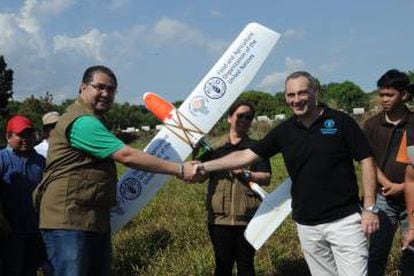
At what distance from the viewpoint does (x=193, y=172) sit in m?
4.40

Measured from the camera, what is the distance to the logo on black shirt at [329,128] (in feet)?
12.2

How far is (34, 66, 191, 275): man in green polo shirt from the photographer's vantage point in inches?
138

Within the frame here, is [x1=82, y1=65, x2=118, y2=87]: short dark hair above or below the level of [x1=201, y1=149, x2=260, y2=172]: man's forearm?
above

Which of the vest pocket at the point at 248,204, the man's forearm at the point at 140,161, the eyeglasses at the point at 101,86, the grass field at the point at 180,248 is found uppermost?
the eyeglasses at the point at 101,86

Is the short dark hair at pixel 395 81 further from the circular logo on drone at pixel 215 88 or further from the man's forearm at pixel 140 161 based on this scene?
the man's forearm at pixel 140 161

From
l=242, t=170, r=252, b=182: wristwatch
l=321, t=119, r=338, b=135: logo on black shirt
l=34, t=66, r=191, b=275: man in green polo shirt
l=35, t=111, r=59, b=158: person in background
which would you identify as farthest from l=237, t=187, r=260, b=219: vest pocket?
l=35, t=111, r=59, b=158: person in background

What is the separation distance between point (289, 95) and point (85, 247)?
1.68m

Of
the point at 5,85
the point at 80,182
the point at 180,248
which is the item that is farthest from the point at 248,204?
the point at 5,85

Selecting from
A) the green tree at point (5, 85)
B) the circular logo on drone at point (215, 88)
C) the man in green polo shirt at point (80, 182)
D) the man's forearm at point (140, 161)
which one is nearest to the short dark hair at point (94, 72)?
the man in green polo shirt at point (80, 182)

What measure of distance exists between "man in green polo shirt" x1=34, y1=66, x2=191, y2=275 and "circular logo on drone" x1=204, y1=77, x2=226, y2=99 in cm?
211

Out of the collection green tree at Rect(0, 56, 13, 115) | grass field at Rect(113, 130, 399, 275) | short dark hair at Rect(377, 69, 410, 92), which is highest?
green tree at Rect(0, 56, 13, 115)

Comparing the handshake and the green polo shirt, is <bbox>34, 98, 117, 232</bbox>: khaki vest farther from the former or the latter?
the handshake

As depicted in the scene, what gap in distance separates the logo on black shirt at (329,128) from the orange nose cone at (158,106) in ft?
7.06

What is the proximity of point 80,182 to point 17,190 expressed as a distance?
135cm
